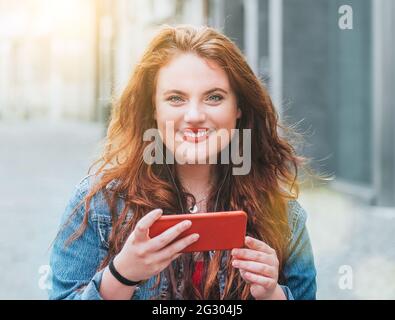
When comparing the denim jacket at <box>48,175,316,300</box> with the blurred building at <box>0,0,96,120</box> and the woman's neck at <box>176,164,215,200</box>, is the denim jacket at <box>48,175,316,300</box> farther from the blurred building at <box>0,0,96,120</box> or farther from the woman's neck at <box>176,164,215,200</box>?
the blurred building at <box>0,0,96,120</box>

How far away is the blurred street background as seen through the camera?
2211 mm

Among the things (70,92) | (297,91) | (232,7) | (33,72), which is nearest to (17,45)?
(70,92)

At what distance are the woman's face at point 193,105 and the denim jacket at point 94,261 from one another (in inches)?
7.1

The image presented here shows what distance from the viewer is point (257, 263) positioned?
4.19 ft

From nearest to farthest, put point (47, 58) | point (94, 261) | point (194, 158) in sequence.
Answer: point (94, 261) → point (194, 158) → point (47, 58)

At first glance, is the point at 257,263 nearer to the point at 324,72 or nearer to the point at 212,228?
the point at 212,228

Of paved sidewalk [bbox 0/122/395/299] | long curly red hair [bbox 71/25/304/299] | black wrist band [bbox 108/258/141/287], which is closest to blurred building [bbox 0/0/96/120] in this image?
paved sidewalk [bbox 0/122/395/299]

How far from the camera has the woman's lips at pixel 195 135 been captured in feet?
4.69

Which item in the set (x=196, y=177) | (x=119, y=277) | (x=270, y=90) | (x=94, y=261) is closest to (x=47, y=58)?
(x=270, y=90)

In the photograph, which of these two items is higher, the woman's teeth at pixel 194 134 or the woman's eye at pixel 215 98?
the woman's eye at pixel 215 98

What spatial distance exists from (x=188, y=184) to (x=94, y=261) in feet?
0.87

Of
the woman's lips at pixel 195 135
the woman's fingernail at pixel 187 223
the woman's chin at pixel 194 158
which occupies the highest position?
the woman's lips at pixel 195 135

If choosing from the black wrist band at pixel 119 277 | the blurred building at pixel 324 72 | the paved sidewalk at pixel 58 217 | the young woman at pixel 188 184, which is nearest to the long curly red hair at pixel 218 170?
the young woman at pixel 188 184

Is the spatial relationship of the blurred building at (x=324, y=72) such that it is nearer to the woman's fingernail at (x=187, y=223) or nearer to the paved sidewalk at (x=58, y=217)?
the paved sidewalk at (x=58, y=217)
